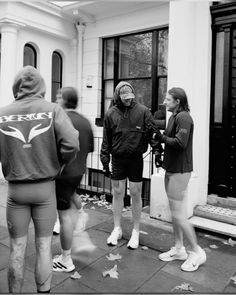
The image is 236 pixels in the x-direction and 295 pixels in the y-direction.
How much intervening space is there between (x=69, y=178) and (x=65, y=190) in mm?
116

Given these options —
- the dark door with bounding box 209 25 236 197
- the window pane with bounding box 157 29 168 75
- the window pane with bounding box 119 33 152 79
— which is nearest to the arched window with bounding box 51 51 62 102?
the window pane with bounding box 119 33 152 79

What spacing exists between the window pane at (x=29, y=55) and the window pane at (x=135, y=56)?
2298 millimetres

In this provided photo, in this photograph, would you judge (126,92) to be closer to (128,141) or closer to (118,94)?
(118,94)

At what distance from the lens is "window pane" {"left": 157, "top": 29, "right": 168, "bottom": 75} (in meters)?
7.28

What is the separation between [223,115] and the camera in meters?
5.00

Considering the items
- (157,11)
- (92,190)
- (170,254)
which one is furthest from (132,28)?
(170,254)

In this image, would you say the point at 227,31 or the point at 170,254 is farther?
the point at 227,31

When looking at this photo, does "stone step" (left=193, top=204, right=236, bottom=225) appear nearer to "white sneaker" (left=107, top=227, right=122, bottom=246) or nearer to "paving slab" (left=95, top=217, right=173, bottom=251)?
"paving slab" (left=95, top=217, right=173, bottom=251)

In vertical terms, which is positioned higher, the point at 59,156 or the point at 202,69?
the point at 202,69

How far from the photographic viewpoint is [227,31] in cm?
486

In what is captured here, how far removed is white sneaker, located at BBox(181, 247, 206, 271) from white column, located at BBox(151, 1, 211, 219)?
1.32m

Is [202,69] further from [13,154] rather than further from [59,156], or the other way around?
[13,154]

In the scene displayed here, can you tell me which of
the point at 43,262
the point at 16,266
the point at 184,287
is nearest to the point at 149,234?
the point at 184,287

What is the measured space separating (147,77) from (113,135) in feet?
13.9
